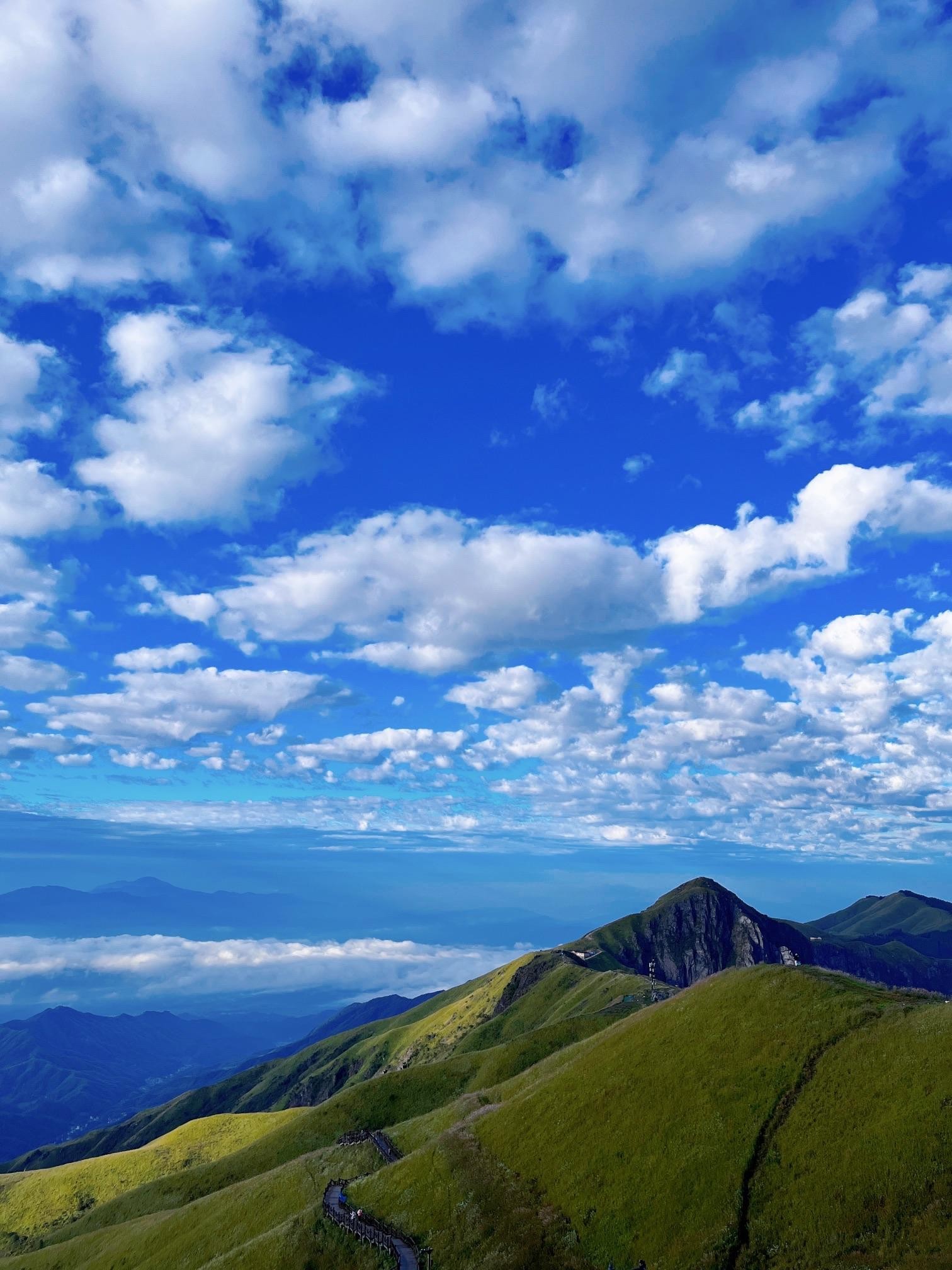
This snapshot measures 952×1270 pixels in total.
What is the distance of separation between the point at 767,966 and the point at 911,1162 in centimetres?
3782

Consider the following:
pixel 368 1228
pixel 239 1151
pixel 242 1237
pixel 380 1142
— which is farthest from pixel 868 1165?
pixel 239 1151

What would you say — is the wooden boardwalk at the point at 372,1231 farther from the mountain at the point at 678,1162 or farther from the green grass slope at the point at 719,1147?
the green grass slope at the point at 719,1147

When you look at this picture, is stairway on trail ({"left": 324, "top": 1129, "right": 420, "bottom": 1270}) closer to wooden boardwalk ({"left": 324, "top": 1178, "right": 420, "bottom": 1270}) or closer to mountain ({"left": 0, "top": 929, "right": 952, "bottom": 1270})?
wooden boardwalk ({"left": 324, "top": 1178, "right": 420, "bottom": 1270})

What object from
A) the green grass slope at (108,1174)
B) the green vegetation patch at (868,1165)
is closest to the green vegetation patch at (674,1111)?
the green vegetation patch at (868,1165)

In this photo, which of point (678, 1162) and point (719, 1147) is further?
point (678, 1162)

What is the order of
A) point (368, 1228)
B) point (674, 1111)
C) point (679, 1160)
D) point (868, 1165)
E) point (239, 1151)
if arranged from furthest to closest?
point (239, 1151), point (368, 1228), point (674, 1111), point (679, 1160), point (868, 1165)

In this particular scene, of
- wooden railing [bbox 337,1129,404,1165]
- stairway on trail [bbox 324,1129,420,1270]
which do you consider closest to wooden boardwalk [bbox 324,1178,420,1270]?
stairway on trail [bbox 324,1129,420,1270]

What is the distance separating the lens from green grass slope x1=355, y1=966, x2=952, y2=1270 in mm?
49406

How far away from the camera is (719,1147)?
194 feet

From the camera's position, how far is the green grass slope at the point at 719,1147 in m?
49.4

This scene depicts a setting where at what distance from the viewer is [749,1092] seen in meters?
64.5

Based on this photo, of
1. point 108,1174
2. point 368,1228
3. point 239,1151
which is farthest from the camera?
point 108,1174

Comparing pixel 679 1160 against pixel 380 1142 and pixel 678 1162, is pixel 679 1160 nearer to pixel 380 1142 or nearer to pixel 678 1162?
pixel 678 1162

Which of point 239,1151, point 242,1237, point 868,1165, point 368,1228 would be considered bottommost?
point 239,1151
